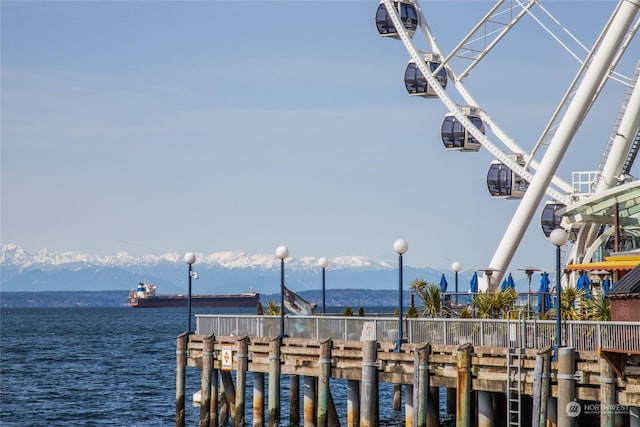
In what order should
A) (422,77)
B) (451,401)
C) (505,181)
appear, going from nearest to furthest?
(451,401) → (505,181) → (422,77)

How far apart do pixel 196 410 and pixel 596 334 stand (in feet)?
99.9

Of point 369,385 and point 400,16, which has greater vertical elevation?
point 400,16

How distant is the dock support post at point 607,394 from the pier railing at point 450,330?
63 cm

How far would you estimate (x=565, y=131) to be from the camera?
5147 cm

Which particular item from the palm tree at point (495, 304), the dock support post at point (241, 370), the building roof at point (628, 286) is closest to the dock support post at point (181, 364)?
the dock support post at point (241, 370)

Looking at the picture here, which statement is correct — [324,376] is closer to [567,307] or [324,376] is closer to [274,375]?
[274,375]

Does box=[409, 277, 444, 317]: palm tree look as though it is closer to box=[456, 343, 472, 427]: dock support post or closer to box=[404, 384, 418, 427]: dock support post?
box=[404, 384, 418, 427]: dock support post

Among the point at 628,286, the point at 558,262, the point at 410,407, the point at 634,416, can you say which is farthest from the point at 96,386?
the point at 634,416

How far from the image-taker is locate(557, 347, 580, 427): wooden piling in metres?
31.8

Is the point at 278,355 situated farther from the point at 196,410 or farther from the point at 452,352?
the point at 196,410

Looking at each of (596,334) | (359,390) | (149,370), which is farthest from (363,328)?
(149,370)

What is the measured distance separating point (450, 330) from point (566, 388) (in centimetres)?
638

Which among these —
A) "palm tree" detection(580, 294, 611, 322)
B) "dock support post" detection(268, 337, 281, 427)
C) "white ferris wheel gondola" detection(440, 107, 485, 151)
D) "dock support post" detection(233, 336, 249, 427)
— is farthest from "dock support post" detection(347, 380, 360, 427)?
"white ferris wheel gondola" detection(440, 107, 485, 151)

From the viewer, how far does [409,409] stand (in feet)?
123
